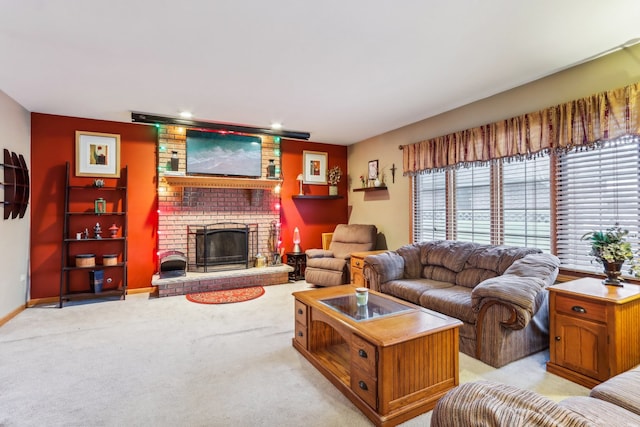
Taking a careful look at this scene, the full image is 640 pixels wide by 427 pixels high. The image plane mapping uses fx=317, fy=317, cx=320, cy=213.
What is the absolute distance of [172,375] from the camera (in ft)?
7.93

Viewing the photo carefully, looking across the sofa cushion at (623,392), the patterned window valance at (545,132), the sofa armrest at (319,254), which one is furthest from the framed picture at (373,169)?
the sofa cushion at (623,392)

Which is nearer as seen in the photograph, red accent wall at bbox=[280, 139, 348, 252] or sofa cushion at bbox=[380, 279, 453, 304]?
sofa cushion at bbox=[380, 279, 453, 304]

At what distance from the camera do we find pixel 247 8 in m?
2.12

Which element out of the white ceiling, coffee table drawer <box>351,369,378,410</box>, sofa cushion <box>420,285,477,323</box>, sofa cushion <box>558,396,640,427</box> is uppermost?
the white ceiling

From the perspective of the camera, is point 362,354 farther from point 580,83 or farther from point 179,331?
point 580,83

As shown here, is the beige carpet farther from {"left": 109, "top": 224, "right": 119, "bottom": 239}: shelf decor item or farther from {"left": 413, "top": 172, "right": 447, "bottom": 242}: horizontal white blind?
{"left": 413, "top": 172, "right": 447, "bottom": 242}: horizontal white blind

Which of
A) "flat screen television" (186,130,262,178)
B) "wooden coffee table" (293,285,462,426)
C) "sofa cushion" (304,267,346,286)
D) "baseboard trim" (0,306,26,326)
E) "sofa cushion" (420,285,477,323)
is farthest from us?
"flat screen television" (186,130,262,178)

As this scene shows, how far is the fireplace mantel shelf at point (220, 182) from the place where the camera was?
4.87 metres

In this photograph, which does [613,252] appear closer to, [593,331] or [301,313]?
[593,331]

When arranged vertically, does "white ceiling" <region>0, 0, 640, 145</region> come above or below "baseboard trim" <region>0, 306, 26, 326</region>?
above

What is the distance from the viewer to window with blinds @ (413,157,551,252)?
3.34 meters

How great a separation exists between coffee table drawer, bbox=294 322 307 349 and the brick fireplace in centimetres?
238

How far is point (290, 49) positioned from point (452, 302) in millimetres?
2624

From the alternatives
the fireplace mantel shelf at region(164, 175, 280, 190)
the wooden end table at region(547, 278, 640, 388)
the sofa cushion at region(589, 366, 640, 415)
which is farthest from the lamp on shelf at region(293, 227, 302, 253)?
the sofa cushion at region(589, 366, 640, 415)
